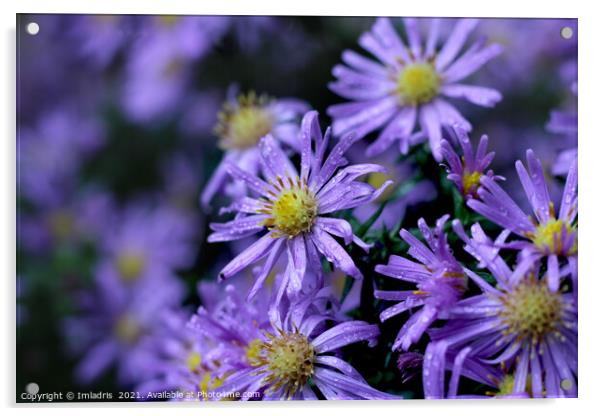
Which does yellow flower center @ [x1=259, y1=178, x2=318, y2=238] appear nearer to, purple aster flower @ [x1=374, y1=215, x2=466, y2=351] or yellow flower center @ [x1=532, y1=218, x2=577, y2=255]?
purple aster flower @ [x1=374, y1=215, x2=466, y2=351]

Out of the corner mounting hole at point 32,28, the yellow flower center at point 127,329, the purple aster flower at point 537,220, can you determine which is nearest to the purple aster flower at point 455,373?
the purple aster flower at point 537,220

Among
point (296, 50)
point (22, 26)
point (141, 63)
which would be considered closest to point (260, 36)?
point (296, 50)

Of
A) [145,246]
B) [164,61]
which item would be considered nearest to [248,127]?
[164,61]

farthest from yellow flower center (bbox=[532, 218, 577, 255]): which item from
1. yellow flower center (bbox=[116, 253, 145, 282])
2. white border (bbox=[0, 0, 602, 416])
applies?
yellow flower center (bbox=[116, 253, 145, 282])

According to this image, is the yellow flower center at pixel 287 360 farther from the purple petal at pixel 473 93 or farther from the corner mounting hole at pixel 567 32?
the corner mounting hole at pixel 567 32

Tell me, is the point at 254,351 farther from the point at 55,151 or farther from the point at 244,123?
the point at 55,151

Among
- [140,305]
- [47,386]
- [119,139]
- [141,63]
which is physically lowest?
[47,386]

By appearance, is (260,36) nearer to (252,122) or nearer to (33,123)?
(252,122)
